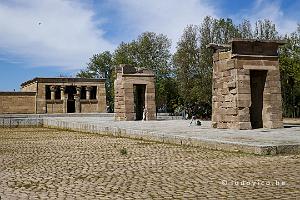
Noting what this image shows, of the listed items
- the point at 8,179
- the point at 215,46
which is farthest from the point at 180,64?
the point at 8,179

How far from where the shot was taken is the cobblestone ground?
640cm

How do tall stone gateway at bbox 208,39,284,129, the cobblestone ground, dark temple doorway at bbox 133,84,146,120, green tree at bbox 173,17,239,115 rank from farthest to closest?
green tree at bbox 173,17,239,115
dark temple doorway at bbox 133,84,146,120
tall stone gateway at bbox 208,39,284,129
the cobblestone ground

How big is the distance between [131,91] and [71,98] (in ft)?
97.1

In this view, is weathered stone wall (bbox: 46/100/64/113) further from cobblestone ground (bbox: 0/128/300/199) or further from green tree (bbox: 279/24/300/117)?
cobblestone ground (bbox: 0/128/300/199)

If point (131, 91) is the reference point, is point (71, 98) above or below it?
above

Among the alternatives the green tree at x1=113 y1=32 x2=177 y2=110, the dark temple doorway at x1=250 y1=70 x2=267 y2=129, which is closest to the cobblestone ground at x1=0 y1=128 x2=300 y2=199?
the dark temple doorway at x1=250 y1=70 x2=267 y2=129

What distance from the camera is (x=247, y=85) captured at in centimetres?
1727

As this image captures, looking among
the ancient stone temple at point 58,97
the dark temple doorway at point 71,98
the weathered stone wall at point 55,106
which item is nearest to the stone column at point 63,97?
the ancient stone temple at point 58,97

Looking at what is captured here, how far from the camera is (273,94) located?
18.0m

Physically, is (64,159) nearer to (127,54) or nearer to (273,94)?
(273,94)

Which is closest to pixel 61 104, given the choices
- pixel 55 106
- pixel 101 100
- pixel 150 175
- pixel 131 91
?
pixel 55 106

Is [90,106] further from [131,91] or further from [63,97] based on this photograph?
→ [131,91]

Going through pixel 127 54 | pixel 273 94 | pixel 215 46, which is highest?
pixel 127 54

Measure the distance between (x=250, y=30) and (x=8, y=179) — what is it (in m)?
40.9
